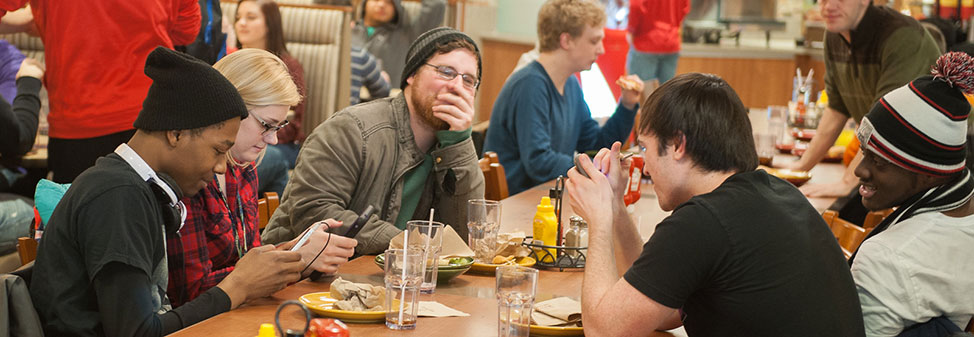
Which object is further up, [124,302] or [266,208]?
[124,302]

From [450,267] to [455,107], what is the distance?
79cm

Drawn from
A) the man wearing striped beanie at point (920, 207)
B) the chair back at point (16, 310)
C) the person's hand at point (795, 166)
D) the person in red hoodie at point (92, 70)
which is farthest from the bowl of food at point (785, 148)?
the chair back at point (16, 310)

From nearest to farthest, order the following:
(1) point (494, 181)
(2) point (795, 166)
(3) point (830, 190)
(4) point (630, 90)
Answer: (1) point (494, 181) < (3) point (830, 190) < (2) point (795, 166) < (4) point (630, 90)

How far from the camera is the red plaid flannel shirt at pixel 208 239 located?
233 cm

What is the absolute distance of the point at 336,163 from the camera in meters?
2.88

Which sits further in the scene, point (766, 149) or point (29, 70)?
point (766, 149)

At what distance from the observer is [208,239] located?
254cm

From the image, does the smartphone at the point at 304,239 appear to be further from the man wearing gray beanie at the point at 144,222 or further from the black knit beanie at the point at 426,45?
the black knit beanie at the point at 426,45

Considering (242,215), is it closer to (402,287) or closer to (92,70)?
(402,287)

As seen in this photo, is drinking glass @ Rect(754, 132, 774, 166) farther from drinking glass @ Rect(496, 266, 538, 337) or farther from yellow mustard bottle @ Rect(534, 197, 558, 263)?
drinking glass @ Rect(496, 266, 538, 337)

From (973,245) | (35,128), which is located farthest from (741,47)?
(973,245)

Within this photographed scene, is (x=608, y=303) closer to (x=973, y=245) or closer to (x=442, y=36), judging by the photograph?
(x=973, y=245)

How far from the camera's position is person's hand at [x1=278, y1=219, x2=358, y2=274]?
7.64ft

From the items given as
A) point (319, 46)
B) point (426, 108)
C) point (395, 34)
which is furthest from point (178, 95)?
point (395, 34)
